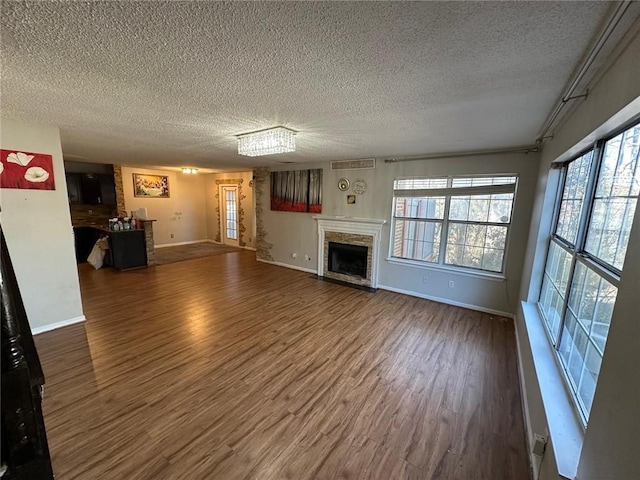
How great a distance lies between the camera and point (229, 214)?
865cm

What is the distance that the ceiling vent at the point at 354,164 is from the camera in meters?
4.80

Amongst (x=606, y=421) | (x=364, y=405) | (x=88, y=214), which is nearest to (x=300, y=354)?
(x=364, y=405)

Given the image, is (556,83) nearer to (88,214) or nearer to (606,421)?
(606,421)

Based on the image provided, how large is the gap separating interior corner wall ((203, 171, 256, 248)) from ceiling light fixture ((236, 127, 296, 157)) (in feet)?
15.4

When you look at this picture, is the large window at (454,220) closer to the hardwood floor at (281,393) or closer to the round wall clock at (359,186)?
the round wall clock at (359,186)

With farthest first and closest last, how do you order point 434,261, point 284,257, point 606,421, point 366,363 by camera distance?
point 284,257 < point 434,261 < point 366,363 < point 606,421

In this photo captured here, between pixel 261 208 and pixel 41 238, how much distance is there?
4.09 meters

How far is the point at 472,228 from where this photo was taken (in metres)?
4.09

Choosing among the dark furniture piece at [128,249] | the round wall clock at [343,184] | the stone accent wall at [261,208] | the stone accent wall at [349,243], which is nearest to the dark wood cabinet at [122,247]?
the dark furniture piece at [128,249]

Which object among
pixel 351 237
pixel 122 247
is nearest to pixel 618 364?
pixel 351 237

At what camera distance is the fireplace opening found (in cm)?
513

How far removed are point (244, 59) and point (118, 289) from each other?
4671mm

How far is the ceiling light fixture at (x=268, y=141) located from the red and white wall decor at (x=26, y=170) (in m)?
2.08

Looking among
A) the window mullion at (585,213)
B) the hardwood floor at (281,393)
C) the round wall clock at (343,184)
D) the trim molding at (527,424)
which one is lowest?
the hardwood floor at (281,393)
